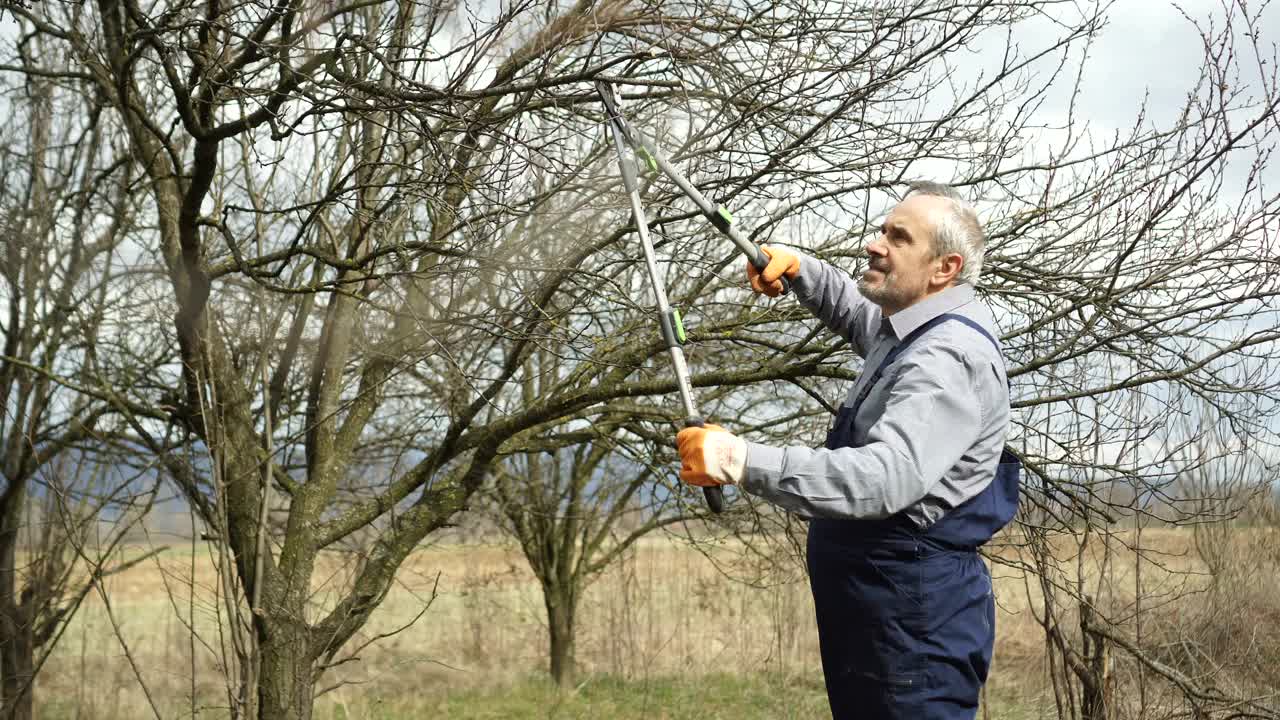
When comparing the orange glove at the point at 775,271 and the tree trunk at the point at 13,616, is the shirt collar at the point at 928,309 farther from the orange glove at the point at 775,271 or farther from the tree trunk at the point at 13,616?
the tree trunk at the point at 13,616

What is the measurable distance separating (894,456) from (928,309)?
1.94 feet

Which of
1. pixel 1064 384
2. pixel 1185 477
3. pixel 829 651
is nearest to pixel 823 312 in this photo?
pixel 829 651

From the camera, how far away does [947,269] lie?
273 cm

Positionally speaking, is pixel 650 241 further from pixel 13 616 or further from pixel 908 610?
pixel 13 616

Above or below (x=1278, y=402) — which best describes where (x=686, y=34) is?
above

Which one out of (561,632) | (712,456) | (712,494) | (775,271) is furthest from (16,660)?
(712,456)

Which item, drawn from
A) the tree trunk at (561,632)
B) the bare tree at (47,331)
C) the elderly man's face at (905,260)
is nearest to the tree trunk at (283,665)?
the bare tree at (47,331)

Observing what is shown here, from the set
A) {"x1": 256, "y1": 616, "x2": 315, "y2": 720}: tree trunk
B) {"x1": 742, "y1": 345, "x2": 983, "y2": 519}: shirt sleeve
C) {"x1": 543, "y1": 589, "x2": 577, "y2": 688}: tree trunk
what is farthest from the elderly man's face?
{"x1": 543, "y1": 589, "x2": 577, "y2": 688}: tree trunk

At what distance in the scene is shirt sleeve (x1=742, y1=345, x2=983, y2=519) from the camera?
2191 mm

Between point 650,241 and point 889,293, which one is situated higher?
point 650,241

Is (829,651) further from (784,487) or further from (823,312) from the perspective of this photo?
(823,312)

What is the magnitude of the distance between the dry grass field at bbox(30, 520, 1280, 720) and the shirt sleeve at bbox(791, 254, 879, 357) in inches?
172

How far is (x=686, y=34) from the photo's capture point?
157 inches

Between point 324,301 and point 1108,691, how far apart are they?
4.96 meters
